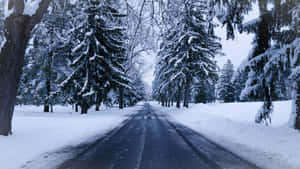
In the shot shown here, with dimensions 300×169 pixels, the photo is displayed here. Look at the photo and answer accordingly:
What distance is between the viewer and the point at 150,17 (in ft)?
25.9

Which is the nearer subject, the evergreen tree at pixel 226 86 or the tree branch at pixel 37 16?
the tree branch at pixel 37 16

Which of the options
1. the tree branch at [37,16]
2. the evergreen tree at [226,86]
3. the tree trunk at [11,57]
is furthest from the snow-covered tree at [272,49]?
the evergreen tree at [226,86]

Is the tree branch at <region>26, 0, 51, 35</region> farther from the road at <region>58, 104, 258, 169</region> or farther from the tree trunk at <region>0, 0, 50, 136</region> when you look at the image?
the road at <region>58, 104, 258, 169</region>

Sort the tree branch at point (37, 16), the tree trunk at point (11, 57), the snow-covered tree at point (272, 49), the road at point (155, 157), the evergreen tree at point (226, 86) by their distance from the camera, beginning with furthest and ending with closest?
the evergreen tree at point (226, 86) → the snow-covered tree at point (272, 49) → the tree branch at point (37, 16) → the tree trunk at point (11, 57) → the road at point (155, 157)

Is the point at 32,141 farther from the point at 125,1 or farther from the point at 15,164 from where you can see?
the point at 125,1

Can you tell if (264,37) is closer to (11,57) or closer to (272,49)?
(272,49)

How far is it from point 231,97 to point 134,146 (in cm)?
5386

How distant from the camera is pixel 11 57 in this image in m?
6.93

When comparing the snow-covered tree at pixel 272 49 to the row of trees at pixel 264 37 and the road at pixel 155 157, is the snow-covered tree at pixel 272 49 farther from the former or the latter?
the road at pixel 155 157

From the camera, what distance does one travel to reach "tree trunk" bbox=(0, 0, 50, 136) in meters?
6.82

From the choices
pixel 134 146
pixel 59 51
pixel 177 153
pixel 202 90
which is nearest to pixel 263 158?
pixel 177 153

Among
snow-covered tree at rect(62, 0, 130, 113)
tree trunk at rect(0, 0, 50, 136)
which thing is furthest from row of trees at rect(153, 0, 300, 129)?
snow-covered tree at rect(62, 0, 130, 113)

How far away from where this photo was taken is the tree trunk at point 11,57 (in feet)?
22.4

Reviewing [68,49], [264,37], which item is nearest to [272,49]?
[264,37]
